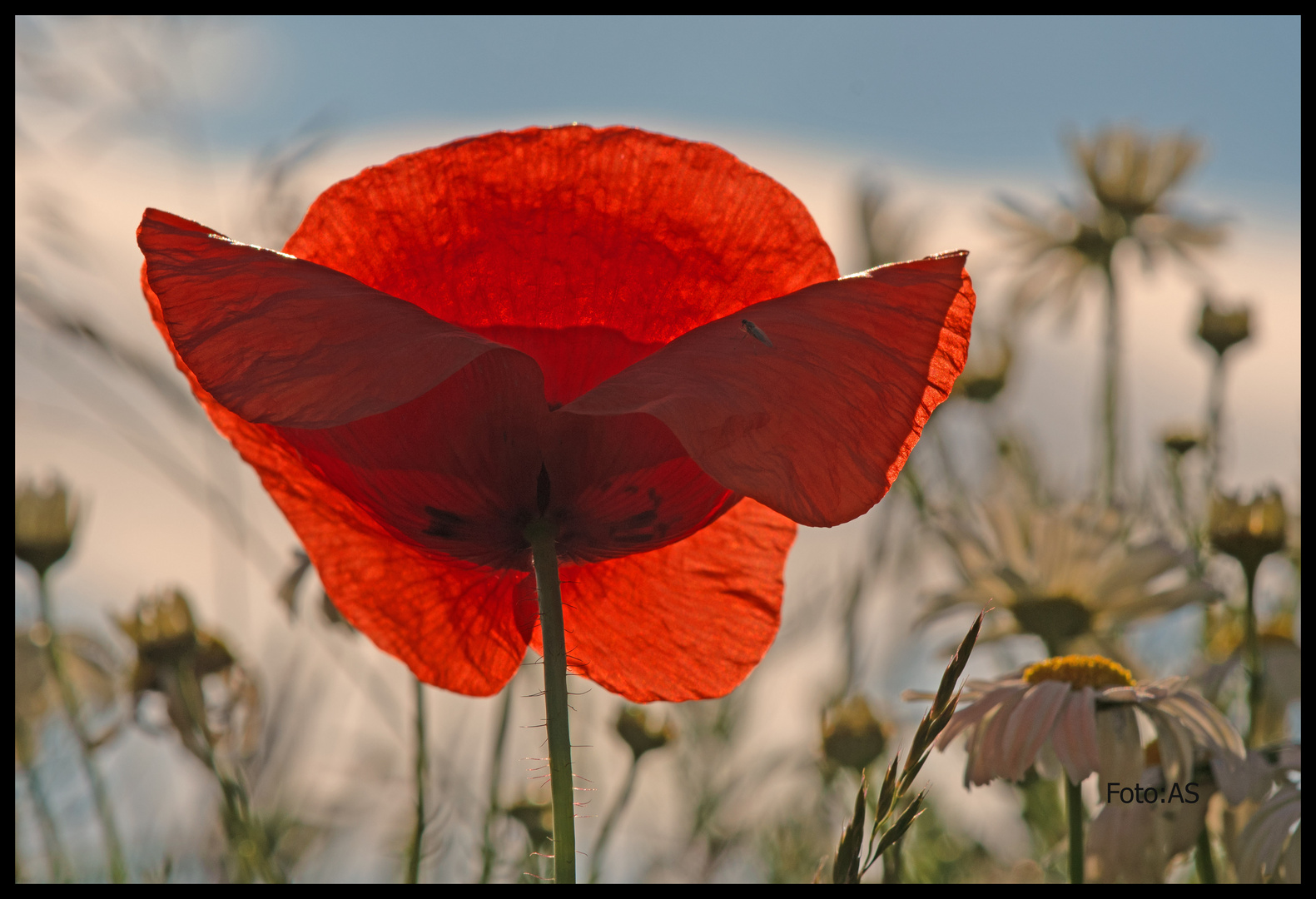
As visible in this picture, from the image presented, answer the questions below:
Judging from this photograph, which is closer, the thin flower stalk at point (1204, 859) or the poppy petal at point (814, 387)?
the poppy petal at point (814, 387)

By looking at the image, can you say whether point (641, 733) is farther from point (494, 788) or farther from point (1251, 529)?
point (1251, 529)

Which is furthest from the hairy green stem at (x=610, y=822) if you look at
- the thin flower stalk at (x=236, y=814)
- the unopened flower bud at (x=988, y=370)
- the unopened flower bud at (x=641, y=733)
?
the unopened flower bud at (x=988, y=370)

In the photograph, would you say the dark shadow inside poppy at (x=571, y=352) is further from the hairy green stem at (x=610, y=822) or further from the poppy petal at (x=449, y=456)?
the hairy green stem at (x=610, y=822)

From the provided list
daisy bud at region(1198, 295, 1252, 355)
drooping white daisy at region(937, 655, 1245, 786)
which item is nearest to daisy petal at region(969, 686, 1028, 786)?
drooping white daisy at region(937, 655, 1245, 786)

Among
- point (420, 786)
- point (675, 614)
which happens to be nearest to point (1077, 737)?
point (675, 614)

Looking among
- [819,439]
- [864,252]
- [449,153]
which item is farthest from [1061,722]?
[864,252]
